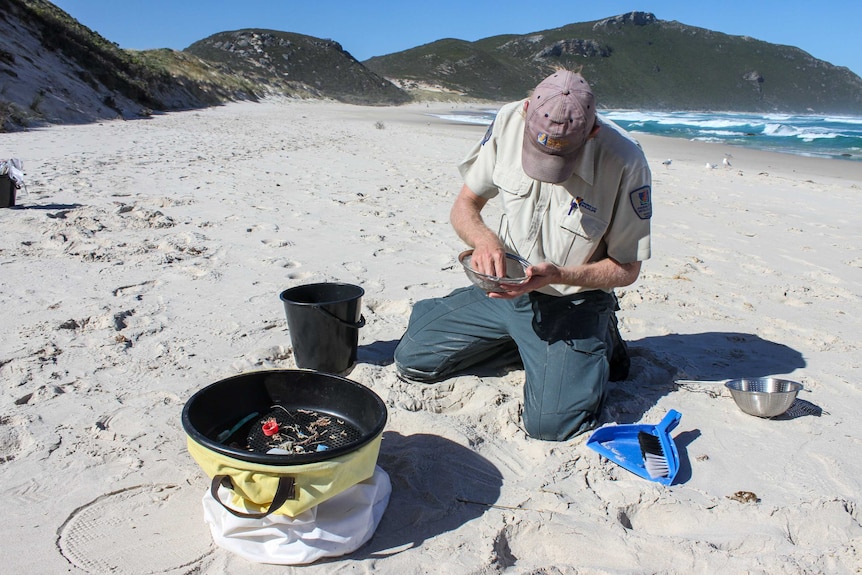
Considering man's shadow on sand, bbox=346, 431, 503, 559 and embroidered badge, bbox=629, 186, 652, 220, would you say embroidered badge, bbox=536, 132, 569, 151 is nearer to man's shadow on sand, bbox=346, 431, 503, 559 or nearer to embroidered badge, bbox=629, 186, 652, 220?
embroidered badge, bbox=629, 186, 652, 220

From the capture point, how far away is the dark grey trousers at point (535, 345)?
234 centimetres

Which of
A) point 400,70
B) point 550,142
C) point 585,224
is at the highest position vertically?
point 400,70

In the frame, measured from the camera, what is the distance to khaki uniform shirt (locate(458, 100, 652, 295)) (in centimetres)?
230

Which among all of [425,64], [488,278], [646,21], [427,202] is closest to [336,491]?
[488,278]

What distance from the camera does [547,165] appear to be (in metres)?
2.14

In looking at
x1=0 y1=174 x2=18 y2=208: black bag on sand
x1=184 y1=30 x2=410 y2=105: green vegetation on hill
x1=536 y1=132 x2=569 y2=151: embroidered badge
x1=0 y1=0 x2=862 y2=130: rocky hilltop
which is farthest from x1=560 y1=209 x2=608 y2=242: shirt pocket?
x1=184 y1=30 x2=410 y2=105: green vegetation on hill

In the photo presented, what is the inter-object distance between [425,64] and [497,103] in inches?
663

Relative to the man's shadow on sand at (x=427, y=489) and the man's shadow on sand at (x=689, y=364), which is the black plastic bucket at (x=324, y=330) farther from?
the man's shadow on sand at (x=689, y=364)

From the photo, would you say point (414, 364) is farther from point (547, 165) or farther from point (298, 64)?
point (298, 64)

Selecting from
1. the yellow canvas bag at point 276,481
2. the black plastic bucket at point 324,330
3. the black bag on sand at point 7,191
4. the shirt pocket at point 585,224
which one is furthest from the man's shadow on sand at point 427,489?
the black bag on sand at point 7,191

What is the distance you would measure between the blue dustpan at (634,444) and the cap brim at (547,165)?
3.09 ft

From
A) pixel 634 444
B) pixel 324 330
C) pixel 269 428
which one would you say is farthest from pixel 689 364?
pixel 269 428

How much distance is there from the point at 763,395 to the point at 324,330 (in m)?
1.76

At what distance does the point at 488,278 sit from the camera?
2.21 meters
